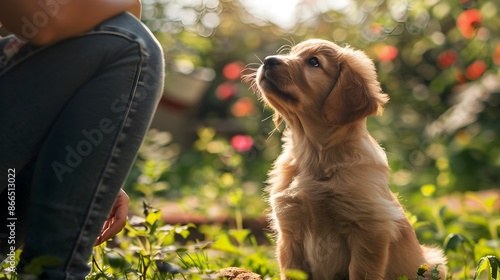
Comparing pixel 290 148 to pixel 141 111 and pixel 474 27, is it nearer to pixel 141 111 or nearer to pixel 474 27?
pixel 141 111

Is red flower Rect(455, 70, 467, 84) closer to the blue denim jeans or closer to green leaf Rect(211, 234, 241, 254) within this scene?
green leaf Rect(211, 234, 241, 254)

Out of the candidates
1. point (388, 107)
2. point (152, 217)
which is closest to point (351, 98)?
point (152, 217)

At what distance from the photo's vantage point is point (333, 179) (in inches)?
113

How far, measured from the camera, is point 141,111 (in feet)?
6.68

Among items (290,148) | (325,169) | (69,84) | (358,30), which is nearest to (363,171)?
(325,169)

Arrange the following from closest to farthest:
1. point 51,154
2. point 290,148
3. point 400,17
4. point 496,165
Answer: point 51,154
point 290,148
point 496,165
point 400,17

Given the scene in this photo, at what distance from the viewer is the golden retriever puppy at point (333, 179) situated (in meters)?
2.76

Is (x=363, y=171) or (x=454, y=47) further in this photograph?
(x=454, y=47)

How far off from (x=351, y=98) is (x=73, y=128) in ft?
4.73

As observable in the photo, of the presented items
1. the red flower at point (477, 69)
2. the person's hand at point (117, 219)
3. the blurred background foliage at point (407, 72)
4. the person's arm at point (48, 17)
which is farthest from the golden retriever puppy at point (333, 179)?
the red flower at point (477, 69)

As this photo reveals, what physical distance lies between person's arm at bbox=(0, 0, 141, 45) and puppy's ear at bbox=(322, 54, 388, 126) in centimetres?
134

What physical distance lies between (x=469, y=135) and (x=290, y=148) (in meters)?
4.57

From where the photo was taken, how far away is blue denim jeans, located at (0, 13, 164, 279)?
193cm

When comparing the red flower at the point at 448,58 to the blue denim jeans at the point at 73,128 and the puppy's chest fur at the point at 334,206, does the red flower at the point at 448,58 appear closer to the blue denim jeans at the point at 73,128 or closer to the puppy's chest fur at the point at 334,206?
the puppy's chest fur at the point at 334,206
